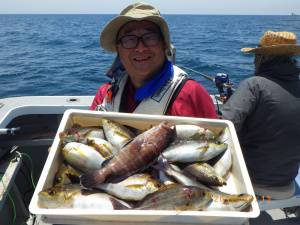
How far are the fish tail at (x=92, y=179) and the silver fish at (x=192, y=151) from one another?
387mm

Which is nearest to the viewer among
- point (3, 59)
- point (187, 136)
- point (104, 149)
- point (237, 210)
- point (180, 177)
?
point (237, 210)

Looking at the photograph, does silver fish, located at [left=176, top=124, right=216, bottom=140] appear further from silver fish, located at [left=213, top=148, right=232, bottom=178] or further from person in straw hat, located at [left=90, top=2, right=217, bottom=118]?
person in straw hat, located at [left=90, top=2, right=217, bottom=118]

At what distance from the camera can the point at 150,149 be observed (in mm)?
1947

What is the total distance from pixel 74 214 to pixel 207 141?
89cm

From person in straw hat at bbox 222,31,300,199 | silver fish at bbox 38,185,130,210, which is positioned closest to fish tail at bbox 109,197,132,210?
silver fish at bbox 38,185,130,210

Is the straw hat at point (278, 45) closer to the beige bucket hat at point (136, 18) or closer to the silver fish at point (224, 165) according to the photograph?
the beige bucket hat at point (136, 18)

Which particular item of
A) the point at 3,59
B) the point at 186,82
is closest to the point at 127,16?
the point at 186,82

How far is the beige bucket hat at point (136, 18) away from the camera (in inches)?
100.0

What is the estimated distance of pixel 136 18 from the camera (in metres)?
2.52

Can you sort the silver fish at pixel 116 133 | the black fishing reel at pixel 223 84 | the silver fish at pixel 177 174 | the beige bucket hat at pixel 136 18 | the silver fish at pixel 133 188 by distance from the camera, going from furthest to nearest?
the black fishing reel at pixel 223 84 → the beige bucket hat at pixel 136 18 → the silver fish at pixel 116 133 → the silver fish at pixel 177 174 → the silver fish at pixel 133 188

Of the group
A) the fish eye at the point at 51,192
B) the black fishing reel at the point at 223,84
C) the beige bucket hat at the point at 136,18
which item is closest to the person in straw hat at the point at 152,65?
the beige bucket hat at the point at 136,18

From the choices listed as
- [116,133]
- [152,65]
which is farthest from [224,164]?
[152,65]

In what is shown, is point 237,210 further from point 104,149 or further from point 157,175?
point 104,149

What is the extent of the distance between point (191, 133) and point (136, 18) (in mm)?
940
